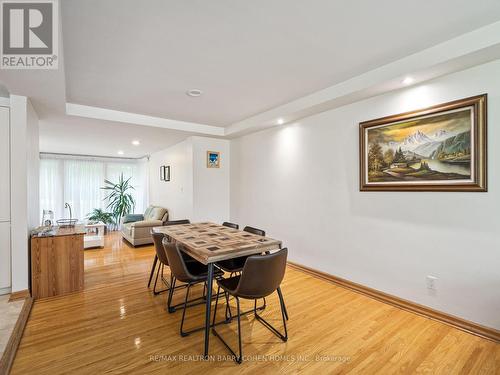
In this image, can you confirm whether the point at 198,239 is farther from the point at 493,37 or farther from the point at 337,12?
the point at 493,37

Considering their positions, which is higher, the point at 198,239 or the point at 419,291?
the point at 198,239

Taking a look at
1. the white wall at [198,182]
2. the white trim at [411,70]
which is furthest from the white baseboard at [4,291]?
the white trim at [411,70]

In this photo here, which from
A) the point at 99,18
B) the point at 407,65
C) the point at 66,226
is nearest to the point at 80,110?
the point at 66,226

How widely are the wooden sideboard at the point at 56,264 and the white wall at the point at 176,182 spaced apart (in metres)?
2.15

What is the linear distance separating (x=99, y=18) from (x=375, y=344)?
326 cm

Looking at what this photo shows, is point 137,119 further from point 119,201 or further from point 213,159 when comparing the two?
point 119,201

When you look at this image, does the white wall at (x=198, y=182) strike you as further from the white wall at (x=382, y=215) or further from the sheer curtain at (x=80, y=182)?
the sheer curtain at (x=80, y=182)

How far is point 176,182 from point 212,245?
385cm

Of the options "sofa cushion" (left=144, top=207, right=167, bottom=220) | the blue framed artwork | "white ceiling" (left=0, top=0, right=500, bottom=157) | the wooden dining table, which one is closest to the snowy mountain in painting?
"white ceiling" (left=0, top=0, right=500, bottom=157)

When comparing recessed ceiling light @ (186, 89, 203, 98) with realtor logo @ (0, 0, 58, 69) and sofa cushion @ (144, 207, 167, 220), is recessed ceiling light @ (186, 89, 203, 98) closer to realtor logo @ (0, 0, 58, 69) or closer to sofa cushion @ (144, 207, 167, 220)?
realtor logo @ (0, 0, 58, 69)

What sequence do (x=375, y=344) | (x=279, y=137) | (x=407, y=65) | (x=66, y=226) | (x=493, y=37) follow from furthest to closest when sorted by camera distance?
(x=279, y=137) → (x=66, y=226) → (x=407, y=65) → (x=375, y=344) → (x=493, y=37)

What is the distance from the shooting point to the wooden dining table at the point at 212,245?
191cm

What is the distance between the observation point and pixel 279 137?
4.12m

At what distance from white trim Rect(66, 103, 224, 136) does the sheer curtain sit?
14.5 feet
